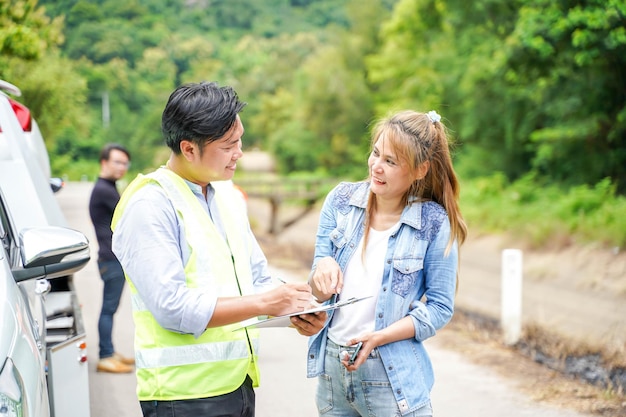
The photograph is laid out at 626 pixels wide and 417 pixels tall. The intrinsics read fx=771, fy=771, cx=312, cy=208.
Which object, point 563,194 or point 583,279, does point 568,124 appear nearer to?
point 563,194

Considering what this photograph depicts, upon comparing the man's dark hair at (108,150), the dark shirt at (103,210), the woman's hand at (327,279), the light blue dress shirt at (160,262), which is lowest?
the dark shirt at (103,210)

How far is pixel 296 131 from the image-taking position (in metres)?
63.1

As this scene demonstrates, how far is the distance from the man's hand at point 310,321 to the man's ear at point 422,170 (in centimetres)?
65

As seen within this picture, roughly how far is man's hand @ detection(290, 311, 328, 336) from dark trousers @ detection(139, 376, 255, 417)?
0.27m

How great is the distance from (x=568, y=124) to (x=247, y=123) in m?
57.2

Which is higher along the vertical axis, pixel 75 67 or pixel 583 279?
pixel 75 67

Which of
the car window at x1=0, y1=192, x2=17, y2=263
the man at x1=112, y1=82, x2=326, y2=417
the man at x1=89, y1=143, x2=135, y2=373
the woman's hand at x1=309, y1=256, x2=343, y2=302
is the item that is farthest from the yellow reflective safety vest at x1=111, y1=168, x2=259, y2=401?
the man at x1=89, y1=143, x2=135, y2=373

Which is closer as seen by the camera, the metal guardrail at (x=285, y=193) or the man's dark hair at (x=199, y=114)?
the man's dark hair at (x=199, y=114)

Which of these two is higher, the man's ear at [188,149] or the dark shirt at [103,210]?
the man's ear at [188,149]

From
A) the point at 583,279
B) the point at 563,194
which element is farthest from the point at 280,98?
→ the point at 583,279

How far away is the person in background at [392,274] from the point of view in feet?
9.02

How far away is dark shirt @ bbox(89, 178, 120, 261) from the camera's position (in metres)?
6.64

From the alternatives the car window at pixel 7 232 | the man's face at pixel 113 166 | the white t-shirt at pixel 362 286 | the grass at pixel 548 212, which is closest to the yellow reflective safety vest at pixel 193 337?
the white t-shirt at pixel 362 286

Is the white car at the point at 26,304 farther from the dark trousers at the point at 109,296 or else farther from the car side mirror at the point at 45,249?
the dark trousers at the point at 109,296
